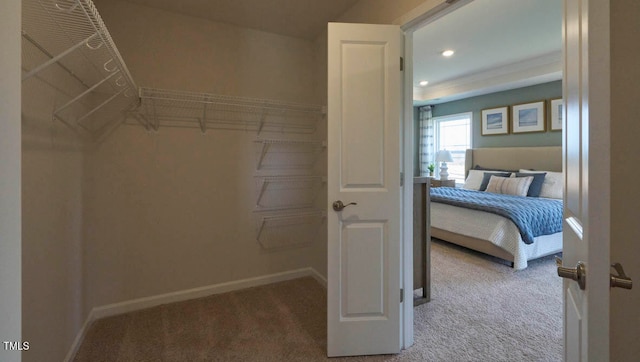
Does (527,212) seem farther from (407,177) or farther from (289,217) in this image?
(289,217)

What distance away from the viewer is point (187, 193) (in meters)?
2.52

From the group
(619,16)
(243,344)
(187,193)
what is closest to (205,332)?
Result: (243,344)

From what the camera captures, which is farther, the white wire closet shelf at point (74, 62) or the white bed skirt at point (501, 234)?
the white bed skirt at point (501, 234)

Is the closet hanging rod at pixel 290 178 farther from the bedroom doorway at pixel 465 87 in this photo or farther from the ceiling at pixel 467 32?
the ceiling at pixel 467 32

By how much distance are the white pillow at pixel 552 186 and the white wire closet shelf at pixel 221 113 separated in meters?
3.57

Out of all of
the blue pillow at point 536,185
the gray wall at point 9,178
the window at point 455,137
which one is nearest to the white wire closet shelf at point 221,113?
the gray wall at point 9,178

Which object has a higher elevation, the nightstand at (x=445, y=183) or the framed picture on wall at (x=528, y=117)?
the framed picture on wall at (x=528, y=117)

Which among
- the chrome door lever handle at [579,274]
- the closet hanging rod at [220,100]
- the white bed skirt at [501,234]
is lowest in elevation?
the white bed skirt at [501,234]

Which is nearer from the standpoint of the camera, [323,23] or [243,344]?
[243,344]

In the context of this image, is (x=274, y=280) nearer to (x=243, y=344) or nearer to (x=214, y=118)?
Result: (x=243, y=344)

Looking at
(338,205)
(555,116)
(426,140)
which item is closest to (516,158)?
(555,116)

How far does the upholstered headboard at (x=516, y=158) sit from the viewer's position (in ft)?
14.9

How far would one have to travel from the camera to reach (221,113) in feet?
8.61

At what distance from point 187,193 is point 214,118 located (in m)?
0.70
